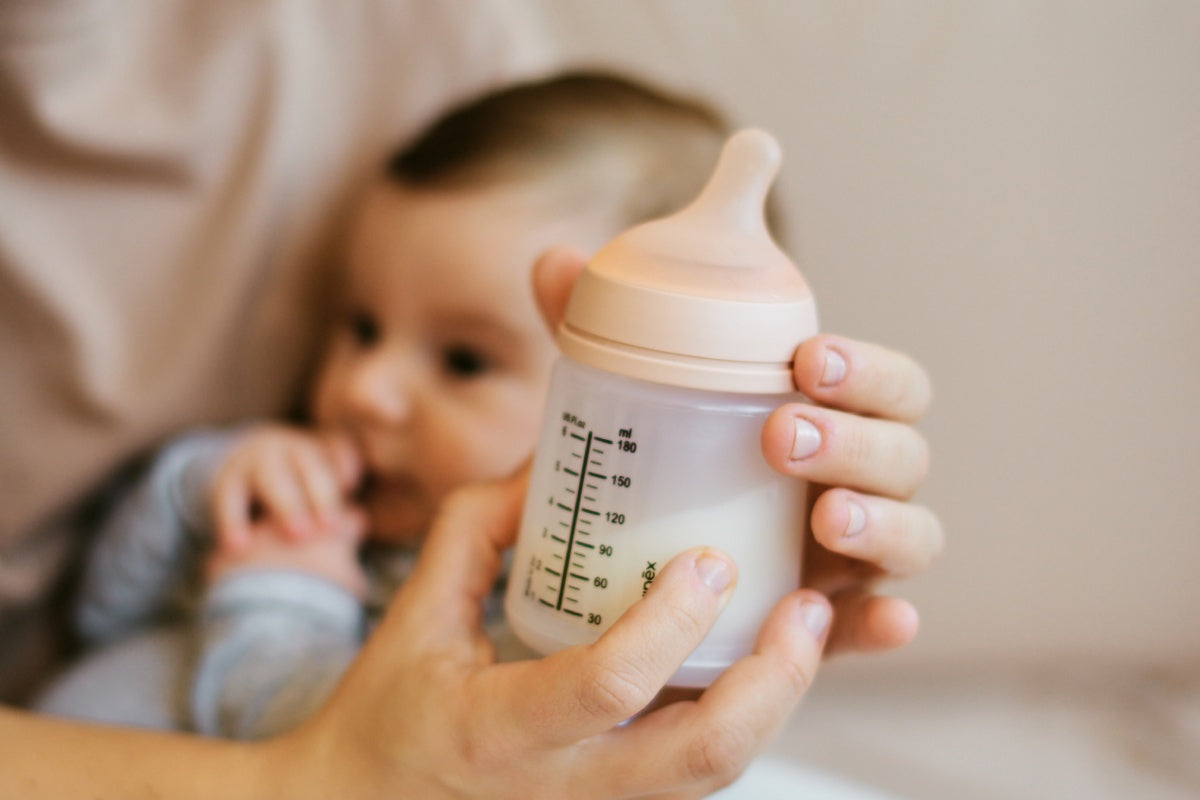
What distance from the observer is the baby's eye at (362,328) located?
44.3 inches

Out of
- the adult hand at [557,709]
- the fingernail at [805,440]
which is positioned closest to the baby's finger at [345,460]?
the adult hand at [557,709]

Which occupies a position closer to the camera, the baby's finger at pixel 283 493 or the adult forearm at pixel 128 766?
the adult forearm at pixel 128 766

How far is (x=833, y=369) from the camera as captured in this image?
1.82 ft

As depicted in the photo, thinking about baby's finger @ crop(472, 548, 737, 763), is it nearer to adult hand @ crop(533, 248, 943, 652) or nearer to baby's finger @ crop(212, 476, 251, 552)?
adult hand @ crop(533, 248, 943, 652)

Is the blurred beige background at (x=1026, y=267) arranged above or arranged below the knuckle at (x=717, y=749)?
above

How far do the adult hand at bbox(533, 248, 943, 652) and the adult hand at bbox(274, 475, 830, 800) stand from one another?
2.3 inches

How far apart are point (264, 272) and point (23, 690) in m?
0.55

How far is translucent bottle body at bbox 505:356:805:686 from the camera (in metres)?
0.55

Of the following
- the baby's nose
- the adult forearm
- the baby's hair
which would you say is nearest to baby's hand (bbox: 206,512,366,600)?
the baby's nose

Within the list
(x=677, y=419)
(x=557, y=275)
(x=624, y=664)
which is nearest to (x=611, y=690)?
(x=624, y=664)

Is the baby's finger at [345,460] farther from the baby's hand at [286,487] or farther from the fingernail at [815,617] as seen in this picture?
the fingernail at [815,617]

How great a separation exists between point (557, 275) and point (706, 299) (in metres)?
0.20

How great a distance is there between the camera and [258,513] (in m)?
1.15

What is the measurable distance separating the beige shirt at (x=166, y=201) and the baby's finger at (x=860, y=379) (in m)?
0.73
